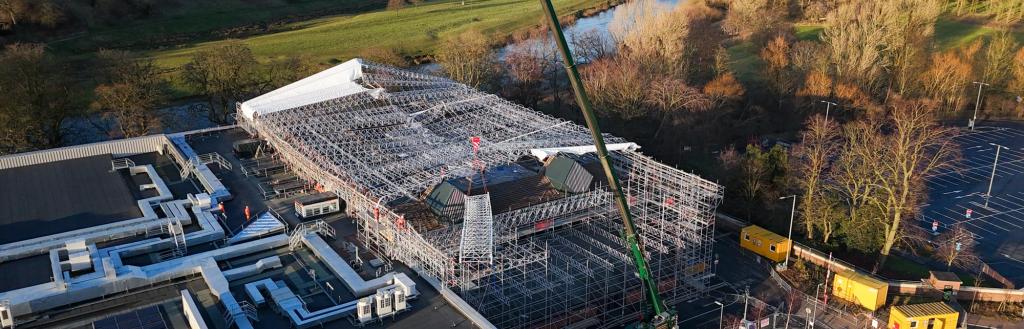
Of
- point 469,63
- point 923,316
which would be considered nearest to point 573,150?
point 923,316

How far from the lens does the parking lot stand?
50.5 meters

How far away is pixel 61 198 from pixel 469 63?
41887 millimetres

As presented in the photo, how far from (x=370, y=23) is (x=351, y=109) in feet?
244

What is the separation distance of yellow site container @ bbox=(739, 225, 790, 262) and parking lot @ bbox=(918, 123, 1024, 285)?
1322 centimetres

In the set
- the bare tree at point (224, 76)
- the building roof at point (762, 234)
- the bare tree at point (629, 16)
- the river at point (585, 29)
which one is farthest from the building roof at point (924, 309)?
the bare tree at point (224, 76)

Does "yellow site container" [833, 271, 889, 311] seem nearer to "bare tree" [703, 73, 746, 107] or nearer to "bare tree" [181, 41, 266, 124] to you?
"bare tree" [703, 73, 746, 107]

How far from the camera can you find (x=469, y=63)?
78.4 m

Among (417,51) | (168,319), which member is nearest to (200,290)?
(168,319)

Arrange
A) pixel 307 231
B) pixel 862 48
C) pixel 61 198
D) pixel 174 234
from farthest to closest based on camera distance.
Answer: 1. pixel 862 48
2. pixel 61 198
3. pixel 307 231
4. pixel 174 234

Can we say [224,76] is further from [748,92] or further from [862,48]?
[862,48]

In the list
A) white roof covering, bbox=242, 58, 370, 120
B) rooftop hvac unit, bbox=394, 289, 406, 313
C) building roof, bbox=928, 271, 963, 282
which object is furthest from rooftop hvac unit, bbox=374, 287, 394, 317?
building roof, bbox=928, 271, 963, 282

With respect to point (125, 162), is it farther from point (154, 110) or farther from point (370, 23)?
point (370, 23)

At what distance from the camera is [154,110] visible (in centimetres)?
7038

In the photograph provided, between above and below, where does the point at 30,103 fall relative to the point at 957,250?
above
